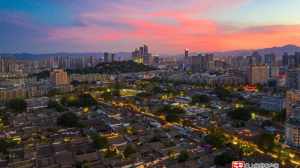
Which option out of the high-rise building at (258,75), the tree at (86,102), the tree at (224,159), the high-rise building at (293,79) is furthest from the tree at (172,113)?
the high-rise building at (258,75)

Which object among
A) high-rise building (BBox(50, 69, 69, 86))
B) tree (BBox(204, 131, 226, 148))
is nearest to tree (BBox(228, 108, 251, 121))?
tree (BBox(204, 131, 226, 148))

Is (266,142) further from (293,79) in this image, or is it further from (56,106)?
(293,79)

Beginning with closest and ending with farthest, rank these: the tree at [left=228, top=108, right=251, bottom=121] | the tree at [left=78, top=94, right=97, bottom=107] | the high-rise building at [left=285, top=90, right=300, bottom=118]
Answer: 1. the high-rise building at [left=285, top=90, right=300, bottom=118]
2. the tree at [left=228, top=108, right=251, bottom=121]
3. the tree at [left=78, top=94, right=97, bottom=107]

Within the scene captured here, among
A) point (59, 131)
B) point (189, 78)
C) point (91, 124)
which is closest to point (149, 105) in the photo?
point (91, 124)

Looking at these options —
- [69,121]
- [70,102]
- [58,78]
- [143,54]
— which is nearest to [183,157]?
[69,121]

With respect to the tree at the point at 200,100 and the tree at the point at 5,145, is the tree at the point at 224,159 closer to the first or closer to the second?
the tree at the point at 5,145

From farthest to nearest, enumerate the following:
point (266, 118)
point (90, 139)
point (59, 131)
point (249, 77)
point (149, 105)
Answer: point (249, 77), point (149, 105), point (266, 118), point (59, 131), point (90, 139)

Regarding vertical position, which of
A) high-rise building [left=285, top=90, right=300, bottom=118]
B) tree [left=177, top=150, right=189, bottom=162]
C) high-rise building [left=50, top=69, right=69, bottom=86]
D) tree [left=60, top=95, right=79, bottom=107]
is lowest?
tree [left=177, top=150, right=189, bottom=162]

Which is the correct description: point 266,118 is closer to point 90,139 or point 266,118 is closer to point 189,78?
point 90,139

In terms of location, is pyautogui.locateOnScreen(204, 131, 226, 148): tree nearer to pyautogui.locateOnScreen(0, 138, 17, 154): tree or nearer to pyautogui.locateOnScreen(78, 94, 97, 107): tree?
pyautogui.locateOnScreen(0, 138, 17, 154): tree
